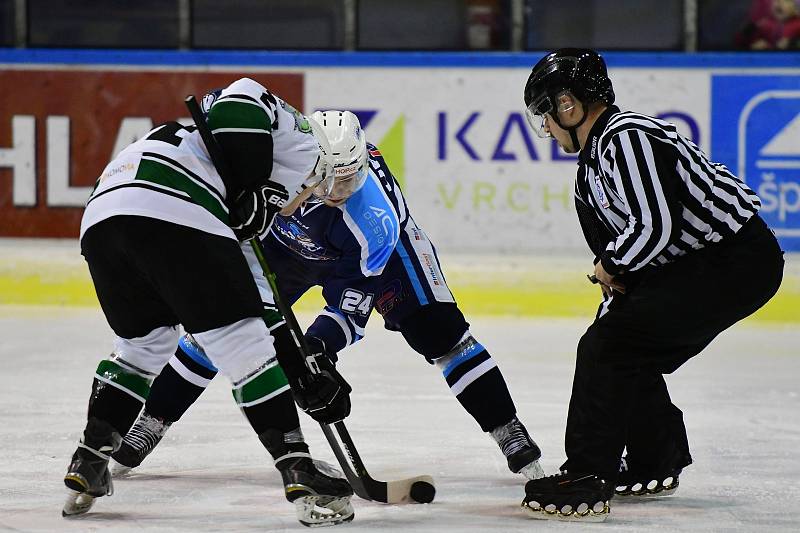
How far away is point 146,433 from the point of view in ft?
10.1

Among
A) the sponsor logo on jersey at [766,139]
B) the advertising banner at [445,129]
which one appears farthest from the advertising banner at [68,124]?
the sponsor logo on jersey at [766,139]

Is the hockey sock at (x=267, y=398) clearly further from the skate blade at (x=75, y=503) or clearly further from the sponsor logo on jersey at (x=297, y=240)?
the sponsor logo on jersey at (x=297, y=240)

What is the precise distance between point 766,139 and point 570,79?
3492 mm

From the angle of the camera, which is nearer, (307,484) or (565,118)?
(307,484)

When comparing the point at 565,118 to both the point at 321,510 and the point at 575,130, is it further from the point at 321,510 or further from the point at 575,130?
the point at 321,510

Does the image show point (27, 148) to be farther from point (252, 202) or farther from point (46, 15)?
point (252, 202)

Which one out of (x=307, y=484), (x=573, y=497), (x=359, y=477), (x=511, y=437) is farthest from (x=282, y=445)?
(x=511, y=437)

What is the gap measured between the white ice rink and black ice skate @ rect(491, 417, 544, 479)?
0.17 ft

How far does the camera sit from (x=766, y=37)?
6109mm

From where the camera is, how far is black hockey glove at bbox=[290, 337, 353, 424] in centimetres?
265

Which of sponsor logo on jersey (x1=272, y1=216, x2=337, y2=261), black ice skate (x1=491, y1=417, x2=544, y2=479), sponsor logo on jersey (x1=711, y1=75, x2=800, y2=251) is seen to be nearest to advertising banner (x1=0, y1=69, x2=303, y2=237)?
sponsor logo on jersey (x1=711, y1=75, x2=800, y2=251)

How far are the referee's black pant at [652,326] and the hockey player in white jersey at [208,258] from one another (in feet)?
1.65

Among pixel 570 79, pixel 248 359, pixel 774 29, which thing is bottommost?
pixel 248 359

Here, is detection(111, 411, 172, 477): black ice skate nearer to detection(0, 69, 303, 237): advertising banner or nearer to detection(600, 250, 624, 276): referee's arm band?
detection(600, 250, 624, 276): referee's arm band
